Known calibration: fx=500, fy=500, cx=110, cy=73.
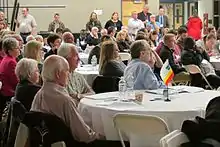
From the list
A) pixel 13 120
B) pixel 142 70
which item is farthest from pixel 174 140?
pixel 142 70

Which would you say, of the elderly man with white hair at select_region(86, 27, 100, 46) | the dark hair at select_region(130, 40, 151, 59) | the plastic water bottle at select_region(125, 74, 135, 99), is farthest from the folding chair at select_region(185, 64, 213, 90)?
the elderly man with white hair at select_region(86, 27, 100, 46)

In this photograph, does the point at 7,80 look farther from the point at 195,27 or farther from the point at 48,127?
the point at 195,27

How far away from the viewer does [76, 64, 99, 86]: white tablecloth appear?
25.0 ft

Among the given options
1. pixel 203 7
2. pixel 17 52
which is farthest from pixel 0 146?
pixel 203 7

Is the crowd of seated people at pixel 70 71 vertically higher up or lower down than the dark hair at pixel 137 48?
lower down

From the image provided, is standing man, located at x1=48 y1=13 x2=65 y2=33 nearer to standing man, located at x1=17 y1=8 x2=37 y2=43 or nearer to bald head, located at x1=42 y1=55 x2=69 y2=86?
standing man, located at x1=17 y1=8 x2=37 y2=43

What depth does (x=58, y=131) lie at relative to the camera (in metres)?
4.14

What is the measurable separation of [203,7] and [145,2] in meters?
2.93

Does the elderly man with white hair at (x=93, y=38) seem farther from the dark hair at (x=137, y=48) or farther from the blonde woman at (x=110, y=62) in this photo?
Result: the dark hair at (x=137, y=48)

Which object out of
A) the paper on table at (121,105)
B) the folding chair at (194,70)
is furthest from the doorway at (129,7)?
the paper on table at (121,105)

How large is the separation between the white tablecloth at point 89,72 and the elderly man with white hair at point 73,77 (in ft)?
5.12

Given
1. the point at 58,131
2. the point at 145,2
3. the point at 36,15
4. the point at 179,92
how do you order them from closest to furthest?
the point at 58,131 < the point at 179,92 < the point at 36,15 < the point at 145,2

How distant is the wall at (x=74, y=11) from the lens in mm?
18203

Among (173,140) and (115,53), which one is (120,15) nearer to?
(115,53)
